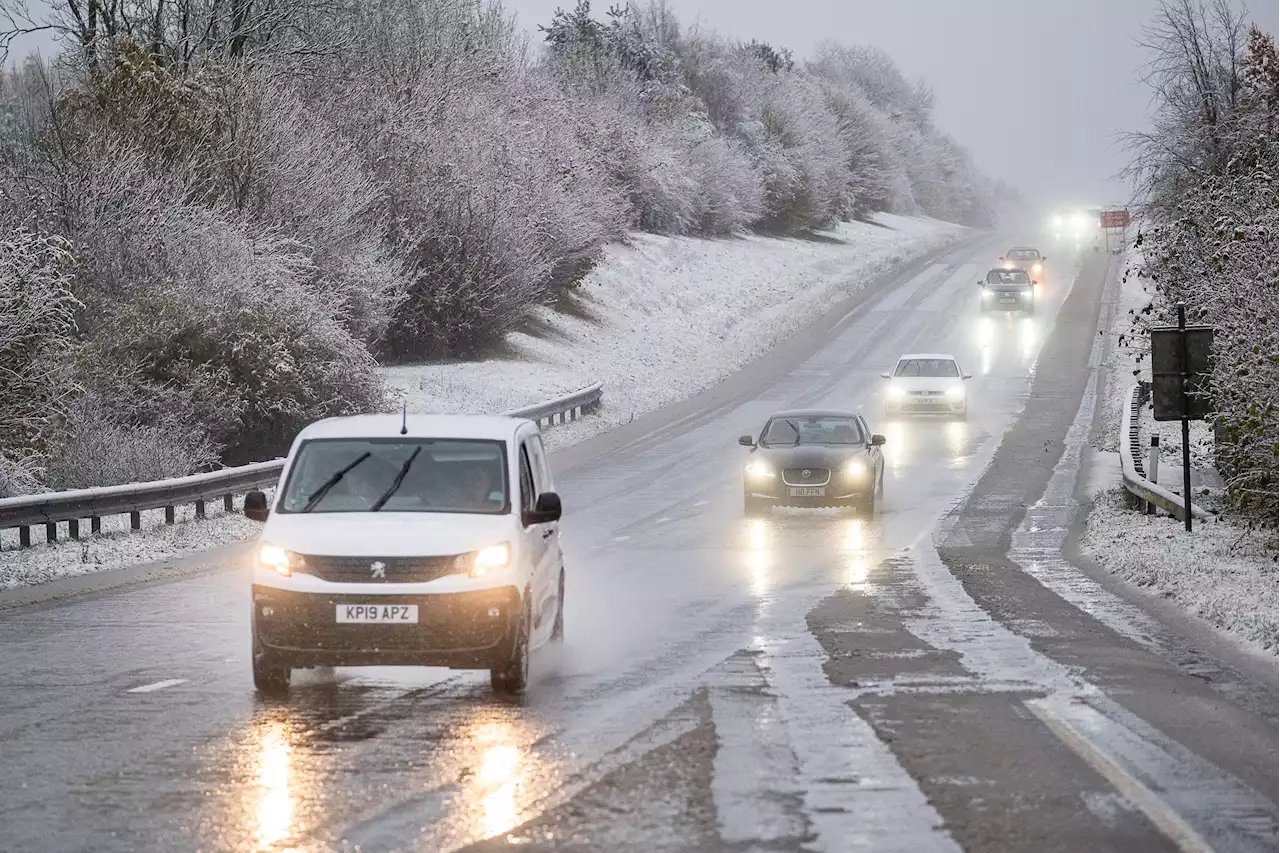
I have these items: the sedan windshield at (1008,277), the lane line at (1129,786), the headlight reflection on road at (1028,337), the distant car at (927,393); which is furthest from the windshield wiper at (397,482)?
the sedan windshield at (1008,277)

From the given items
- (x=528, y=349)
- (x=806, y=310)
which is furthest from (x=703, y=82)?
(x=528, y=349)

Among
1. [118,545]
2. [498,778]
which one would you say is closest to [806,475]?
[118,545]

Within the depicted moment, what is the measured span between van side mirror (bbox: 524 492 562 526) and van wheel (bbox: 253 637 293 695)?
1.92m

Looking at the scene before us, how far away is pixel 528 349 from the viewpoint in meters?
54.2

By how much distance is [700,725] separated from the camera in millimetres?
9727

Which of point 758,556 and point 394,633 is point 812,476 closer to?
point 758,556

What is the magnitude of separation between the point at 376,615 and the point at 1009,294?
198 ft

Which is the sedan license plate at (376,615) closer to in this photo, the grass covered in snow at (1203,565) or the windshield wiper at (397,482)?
the windshield wiper at (397,482)

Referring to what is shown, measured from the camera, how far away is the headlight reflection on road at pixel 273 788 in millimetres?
7156

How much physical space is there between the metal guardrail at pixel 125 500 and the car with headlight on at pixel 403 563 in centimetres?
872

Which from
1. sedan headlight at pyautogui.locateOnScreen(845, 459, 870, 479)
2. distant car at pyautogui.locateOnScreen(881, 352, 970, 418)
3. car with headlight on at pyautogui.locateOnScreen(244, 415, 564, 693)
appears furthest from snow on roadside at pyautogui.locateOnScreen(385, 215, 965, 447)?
car with headlight on at pyautogui.locateOnScreen(244, 415, 564, 693)

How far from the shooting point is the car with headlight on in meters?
10.8

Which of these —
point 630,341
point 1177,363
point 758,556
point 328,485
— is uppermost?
point 630,341

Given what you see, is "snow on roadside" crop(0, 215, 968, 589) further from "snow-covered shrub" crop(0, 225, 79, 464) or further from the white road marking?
the white road marking
